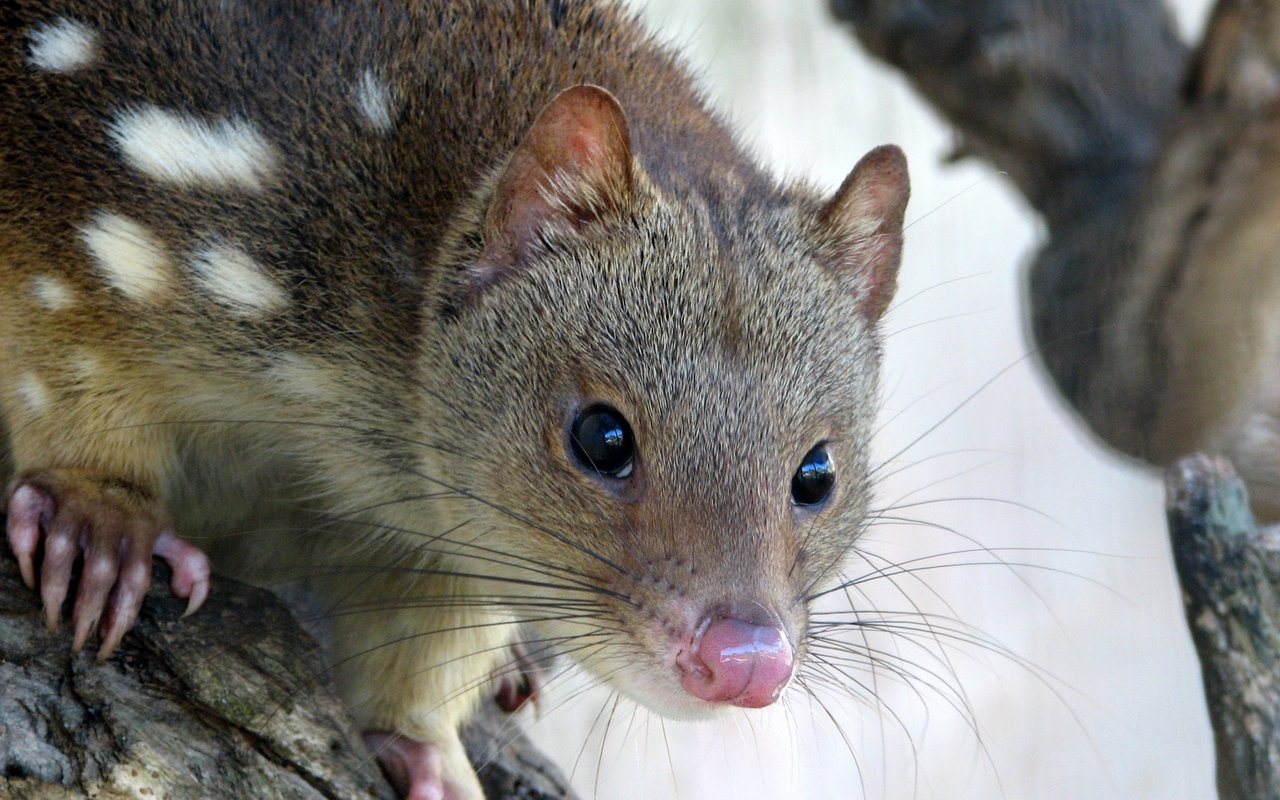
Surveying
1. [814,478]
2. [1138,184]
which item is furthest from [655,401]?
[1138,184]

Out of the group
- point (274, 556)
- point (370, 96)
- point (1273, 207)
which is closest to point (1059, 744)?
point (1273, 207)

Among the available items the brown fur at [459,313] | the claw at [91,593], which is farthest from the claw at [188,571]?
the brown fur at [459,313]

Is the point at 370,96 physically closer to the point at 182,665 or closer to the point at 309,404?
the point at 309,404

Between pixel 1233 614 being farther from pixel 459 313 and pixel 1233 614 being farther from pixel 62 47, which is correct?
pixel 62 47

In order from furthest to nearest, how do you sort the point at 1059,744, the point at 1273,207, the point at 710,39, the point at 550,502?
the point at 710,39, the point at 1059,744, the point at 1273,207, the point at 550,502

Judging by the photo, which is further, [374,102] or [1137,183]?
[1137,183]

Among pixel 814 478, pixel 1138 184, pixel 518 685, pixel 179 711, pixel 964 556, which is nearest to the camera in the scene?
pixel 179 711

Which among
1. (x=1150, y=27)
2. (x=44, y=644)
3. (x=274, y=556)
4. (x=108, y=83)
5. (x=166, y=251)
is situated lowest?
(x=44, y=644)

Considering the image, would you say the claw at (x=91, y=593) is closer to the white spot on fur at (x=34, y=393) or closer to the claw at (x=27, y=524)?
the claw at (x=27, y=524)
